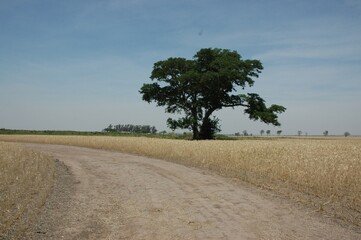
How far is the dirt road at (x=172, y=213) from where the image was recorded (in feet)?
22.5

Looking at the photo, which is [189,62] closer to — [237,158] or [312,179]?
[237,158]

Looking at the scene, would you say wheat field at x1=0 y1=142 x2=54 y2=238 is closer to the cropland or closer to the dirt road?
the cropland

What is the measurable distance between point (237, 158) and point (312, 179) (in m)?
6.07

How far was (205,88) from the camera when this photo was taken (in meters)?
49.2

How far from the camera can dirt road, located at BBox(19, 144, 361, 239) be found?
22.5 ft

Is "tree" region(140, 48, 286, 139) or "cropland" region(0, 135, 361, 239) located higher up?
"tree" region(140, 48, 286, 139)

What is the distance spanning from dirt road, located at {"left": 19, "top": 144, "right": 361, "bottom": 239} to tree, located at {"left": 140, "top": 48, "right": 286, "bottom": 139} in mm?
35036

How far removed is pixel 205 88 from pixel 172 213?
4159 centimetres

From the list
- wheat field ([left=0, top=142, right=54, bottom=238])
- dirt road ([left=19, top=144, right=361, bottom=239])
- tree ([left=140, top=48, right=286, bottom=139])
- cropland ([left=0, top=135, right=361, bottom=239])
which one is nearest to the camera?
dirt road ([left=19, top=144, right=361, bottom=239])

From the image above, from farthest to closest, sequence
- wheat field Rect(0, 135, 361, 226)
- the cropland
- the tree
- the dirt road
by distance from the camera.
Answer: the tree < wheat field Rect(0, 135, 361, 226) < the cropland < the dirt road

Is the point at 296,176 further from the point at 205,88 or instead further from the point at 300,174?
the point at 205,88

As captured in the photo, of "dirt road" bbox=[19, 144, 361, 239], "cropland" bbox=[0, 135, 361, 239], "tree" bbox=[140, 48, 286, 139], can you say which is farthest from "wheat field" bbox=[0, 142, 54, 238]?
"tree" bbox=[140, 48, 286, 139]

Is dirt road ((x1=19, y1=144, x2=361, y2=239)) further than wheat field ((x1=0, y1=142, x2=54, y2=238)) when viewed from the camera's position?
No

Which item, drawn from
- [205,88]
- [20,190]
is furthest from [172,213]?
[205,88]
